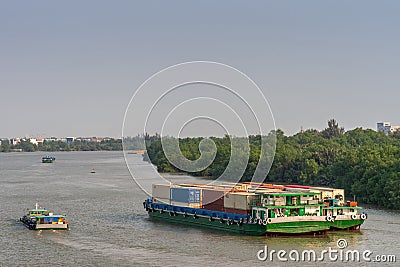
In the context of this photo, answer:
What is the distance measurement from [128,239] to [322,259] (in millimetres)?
9668

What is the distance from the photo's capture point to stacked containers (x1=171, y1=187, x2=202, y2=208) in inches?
1491

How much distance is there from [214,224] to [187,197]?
12.0 ft

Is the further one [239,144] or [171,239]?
[239,144]

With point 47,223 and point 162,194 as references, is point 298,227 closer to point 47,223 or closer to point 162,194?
point 162,194

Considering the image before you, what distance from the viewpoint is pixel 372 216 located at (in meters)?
40.8

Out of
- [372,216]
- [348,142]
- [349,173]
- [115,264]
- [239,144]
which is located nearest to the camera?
[115,264]

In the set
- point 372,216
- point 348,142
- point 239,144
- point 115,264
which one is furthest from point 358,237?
point 348,142

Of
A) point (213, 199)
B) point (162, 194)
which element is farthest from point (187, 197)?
point (162, 194)

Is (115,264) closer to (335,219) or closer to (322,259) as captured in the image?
(322,259)

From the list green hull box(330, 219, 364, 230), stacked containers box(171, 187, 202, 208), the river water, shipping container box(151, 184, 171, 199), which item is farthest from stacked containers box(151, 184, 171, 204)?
green hull box(330, 219, 364, 230)

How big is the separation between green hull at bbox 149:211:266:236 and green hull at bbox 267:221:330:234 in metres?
0.53

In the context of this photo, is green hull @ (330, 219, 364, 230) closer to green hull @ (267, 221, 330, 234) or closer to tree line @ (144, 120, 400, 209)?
green hull @ (267, 221, 330, 234)

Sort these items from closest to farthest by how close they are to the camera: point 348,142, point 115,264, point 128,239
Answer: point 115,264
point 128,239
point 348,142

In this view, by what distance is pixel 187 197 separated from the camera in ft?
125
